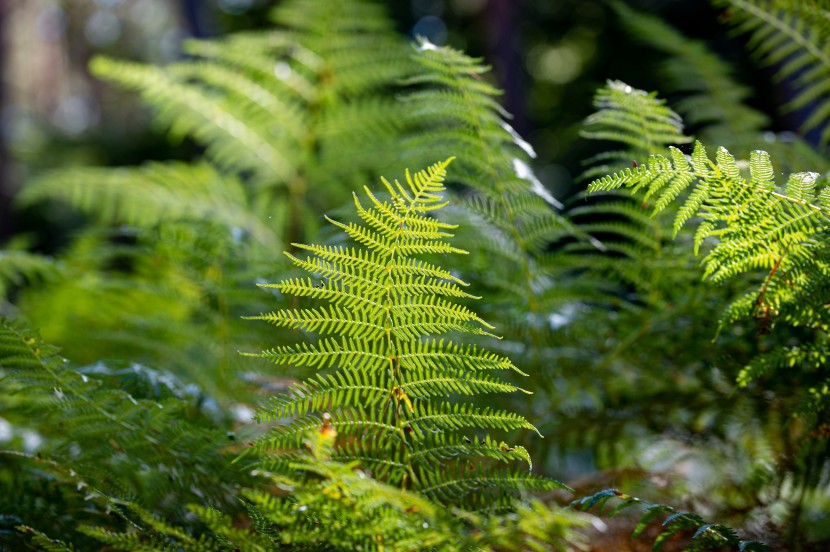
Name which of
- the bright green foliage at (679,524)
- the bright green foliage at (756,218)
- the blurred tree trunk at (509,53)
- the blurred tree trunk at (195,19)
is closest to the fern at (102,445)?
the bright green foliage at (679,524)

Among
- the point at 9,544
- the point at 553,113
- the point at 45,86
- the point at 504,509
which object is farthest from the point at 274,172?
the point at 45,86

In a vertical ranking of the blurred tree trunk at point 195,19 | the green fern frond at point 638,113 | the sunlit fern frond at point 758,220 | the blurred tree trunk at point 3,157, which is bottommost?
the blurred tree trunk at point 3,157

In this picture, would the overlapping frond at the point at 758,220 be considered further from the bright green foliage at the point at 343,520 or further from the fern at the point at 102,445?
the fern at the point at 102,445

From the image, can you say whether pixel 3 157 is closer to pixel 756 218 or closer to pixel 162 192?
pixel 162 192

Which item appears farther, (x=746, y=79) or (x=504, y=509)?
(x=746, y=79)

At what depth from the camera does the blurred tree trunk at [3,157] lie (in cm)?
666

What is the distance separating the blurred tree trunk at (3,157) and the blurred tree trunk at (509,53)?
182 inches

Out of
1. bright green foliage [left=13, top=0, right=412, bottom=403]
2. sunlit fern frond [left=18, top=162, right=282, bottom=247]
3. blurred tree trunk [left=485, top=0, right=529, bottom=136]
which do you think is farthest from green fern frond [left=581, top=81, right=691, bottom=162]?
blurred tree trunk [left=485, top=0, right=529, bottom=136]

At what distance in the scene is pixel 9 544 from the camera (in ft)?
2.64

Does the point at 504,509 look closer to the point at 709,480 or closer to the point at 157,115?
the point at 709,480

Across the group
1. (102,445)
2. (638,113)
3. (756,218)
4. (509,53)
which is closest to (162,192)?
(102,445)

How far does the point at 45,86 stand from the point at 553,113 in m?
9.50

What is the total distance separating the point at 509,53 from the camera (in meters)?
6.20

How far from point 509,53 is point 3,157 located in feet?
16.9
